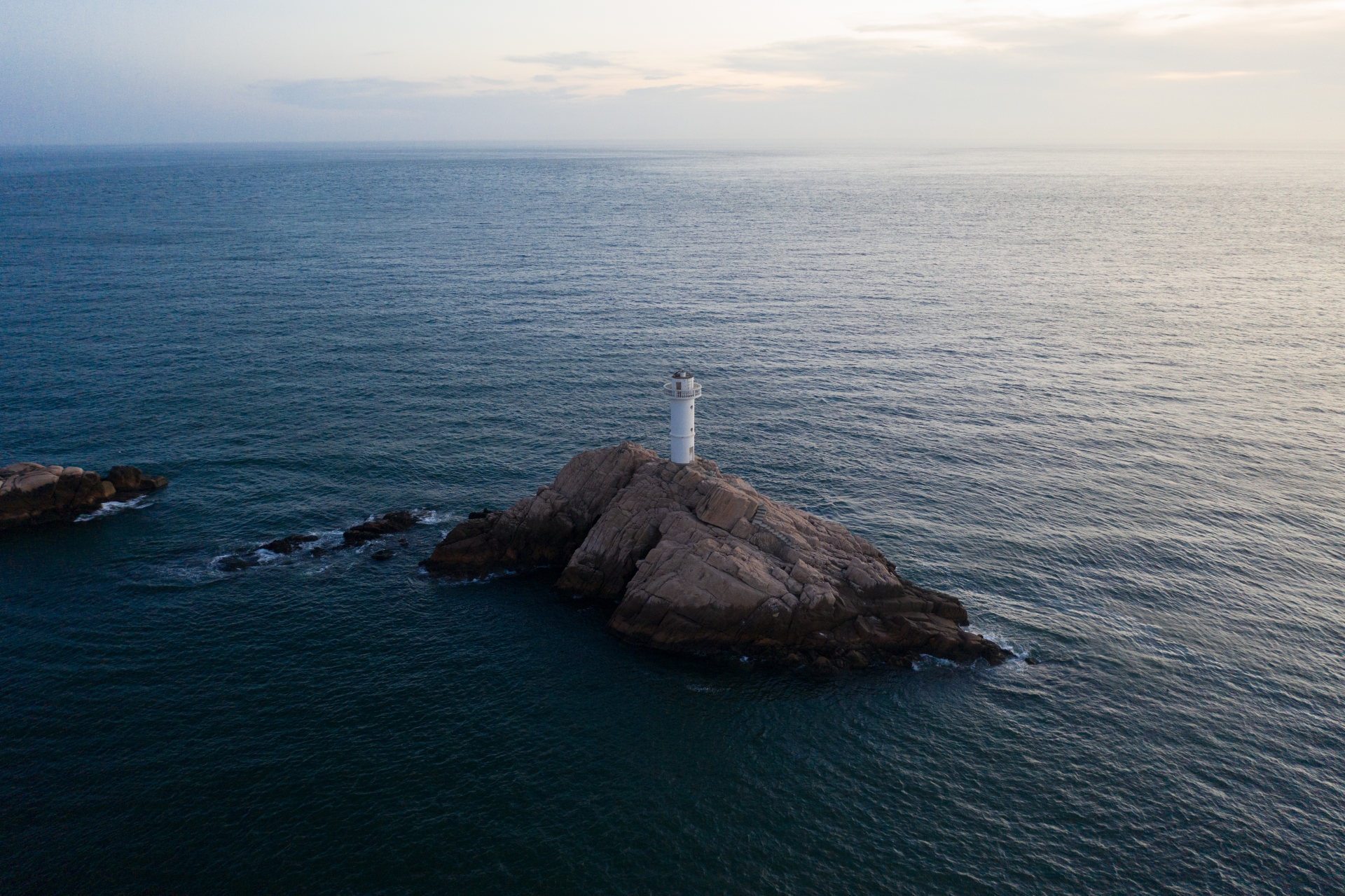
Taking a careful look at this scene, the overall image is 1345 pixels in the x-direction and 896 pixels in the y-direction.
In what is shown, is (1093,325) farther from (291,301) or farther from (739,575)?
(291,301)

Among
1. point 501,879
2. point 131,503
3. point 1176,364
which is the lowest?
point 501,879

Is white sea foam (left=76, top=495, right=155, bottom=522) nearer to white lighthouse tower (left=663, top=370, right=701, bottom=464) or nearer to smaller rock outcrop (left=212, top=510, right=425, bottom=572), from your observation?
smaller rock outcrop (left=212, top=510, right=425, bottom=572)

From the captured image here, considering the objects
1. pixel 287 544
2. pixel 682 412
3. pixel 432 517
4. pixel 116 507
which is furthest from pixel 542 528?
pixel 116 507

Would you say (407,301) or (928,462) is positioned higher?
(407,301)

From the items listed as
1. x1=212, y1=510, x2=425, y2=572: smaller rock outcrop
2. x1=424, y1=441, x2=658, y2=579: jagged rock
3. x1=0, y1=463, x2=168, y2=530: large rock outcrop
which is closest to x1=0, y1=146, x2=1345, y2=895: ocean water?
x1=212, y1=510, x2=425, y2=572: smaller rock outcrop

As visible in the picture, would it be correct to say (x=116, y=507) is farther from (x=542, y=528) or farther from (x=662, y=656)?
(x=662, y=656)

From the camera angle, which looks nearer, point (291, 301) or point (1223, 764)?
point (1223, 764)

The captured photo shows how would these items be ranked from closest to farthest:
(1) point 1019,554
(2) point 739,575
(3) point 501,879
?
(3) point 501,879
(2) point 739,575
(1) point 1019,554

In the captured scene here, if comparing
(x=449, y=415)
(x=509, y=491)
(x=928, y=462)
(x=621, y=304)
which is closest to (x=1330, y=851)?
(x=928, y=462)
